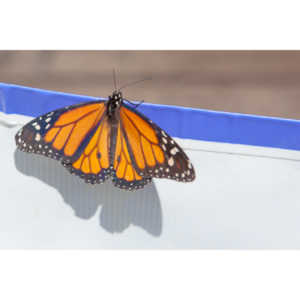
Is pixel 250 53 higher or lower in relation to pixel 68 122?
higher

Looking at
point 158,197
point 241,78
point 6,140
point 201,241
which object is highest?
point 241,78

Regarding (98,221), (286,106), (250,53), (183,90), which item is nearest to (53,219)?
(98,221)

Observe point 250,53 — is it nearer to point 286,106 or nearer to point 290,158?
point 286,106

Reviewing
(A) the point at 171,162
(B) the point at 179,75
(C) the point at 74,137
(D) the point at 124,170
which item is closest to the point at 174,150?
(A) the point at 171,162

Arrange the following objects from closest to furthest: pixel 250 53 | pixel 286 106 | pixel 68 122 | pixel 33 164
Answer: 1. pixel 68 122
2. pixel 33 164
3. pixel 286 106
4. pixel 250 53

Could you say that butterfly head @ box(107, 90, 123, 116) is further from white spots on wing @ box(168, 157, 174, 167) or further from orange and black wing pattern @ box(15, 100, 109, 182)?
white spots on wing @ box(168, 157, 174, 167)

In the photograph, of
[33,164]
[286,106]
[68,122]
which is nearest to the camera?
[68,122]

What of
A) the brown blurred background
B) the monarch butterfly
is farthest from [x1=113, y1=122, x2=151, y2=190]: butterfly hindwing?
the brown blurred background
